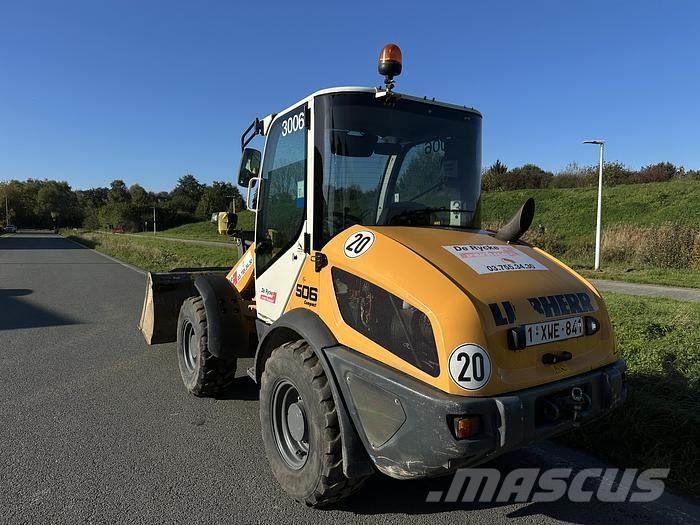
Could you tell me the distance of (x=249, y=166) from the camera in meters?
4.04

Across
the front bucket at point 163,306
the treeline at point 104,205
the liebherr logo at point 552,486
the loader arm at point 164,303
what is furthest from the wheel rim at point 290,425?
the treeline at point 104,205

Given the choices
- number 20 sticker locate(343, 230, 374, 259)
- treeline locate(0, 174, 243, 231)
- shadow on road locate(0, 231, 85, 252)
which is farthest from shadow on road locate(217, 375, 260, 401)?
treeline locate(0, 174, 243, 231)

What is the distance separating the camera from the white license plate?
2.42 metres

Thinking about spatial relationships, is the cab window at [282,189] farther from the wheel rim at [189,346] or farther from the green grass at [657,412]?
the green grass at [657,412]

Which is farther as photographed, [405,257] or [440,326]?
[405,257]

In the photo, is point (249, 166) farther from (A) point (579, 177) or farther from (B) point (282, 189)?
(A) point (579, 177)

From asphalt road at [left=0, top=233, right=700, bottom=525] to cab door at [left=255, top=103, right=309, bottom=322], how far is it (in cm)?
111

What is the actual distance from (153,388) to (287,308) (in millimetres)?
2318

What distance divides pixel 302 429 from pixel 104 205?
111 meters

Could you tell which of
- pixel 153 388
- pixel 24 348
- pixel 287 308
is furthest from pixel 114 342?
pixel 287 308

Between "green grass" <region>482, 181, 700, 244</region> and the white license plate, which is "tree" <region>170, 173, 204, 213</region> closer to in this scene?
"green grass" <region>482, 181, 700, 244</region>

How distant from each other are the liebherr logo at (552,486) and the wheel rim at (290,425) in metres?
0.83

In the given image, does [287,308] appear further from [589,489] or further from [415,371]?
[589,489]

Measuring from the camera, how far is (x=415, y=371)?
2.32 m
